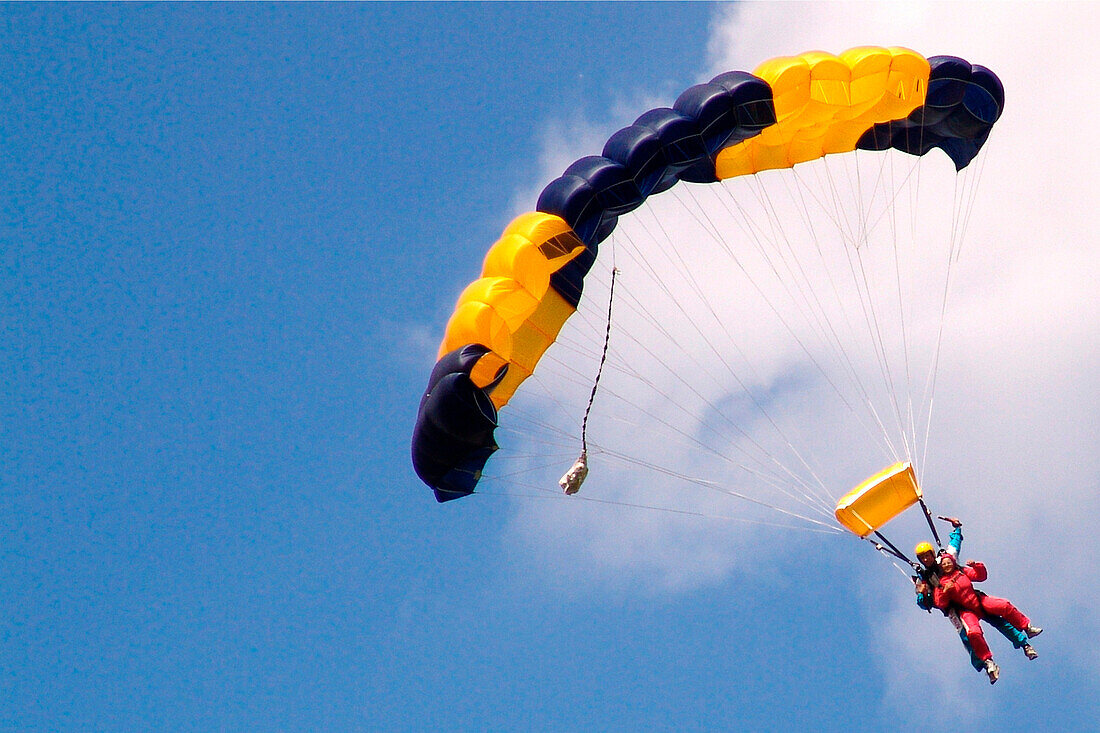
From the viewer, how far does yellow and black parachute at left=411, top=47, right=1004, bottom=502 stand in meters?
18.2

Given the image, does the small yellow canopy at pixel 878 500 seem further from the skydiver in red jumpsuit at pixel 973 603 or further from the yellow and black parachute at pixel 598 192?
the yellow and black parachute at pixel 598 192

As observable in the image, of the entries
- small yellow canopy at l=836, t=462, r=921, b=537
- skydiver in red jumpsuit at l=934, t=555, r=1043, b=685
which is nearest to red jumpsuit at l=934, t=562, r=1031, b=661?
skydiver in red jumpsuit at l=934, t=555, r=1043, b=685

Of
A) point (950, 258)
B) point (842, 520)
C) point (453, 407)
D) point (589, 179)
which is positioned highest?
point (589, 179)

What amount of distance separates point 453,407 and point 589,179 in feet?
10.1

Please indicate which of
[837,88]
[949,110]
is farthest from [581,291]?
[949,110]

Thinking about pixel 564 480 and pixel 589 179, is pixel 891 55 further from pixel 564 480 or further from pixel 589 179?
pixel 564 480

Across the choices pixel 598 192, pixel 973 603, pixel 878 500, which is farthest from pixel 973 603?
pixel 598 192

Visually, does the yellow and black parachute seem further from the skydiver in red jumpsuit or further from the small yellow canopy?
the skydiver in red jumpsuit

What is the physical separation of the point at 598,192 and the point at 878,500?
4.83 m

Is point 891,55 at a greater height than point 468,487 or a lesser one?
greater

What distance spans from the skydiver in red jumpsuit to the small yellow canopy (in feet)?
2.71

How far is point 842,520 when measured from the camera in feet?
59.5

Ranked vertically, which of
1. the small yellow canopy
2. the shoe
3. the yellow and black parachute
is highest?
the yellow and black parachute

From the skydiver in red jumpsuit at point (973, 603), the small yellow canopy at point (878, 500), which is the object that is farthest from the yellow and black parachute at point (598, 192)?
the skydiver in red jumpsuit at point (973, 603)
